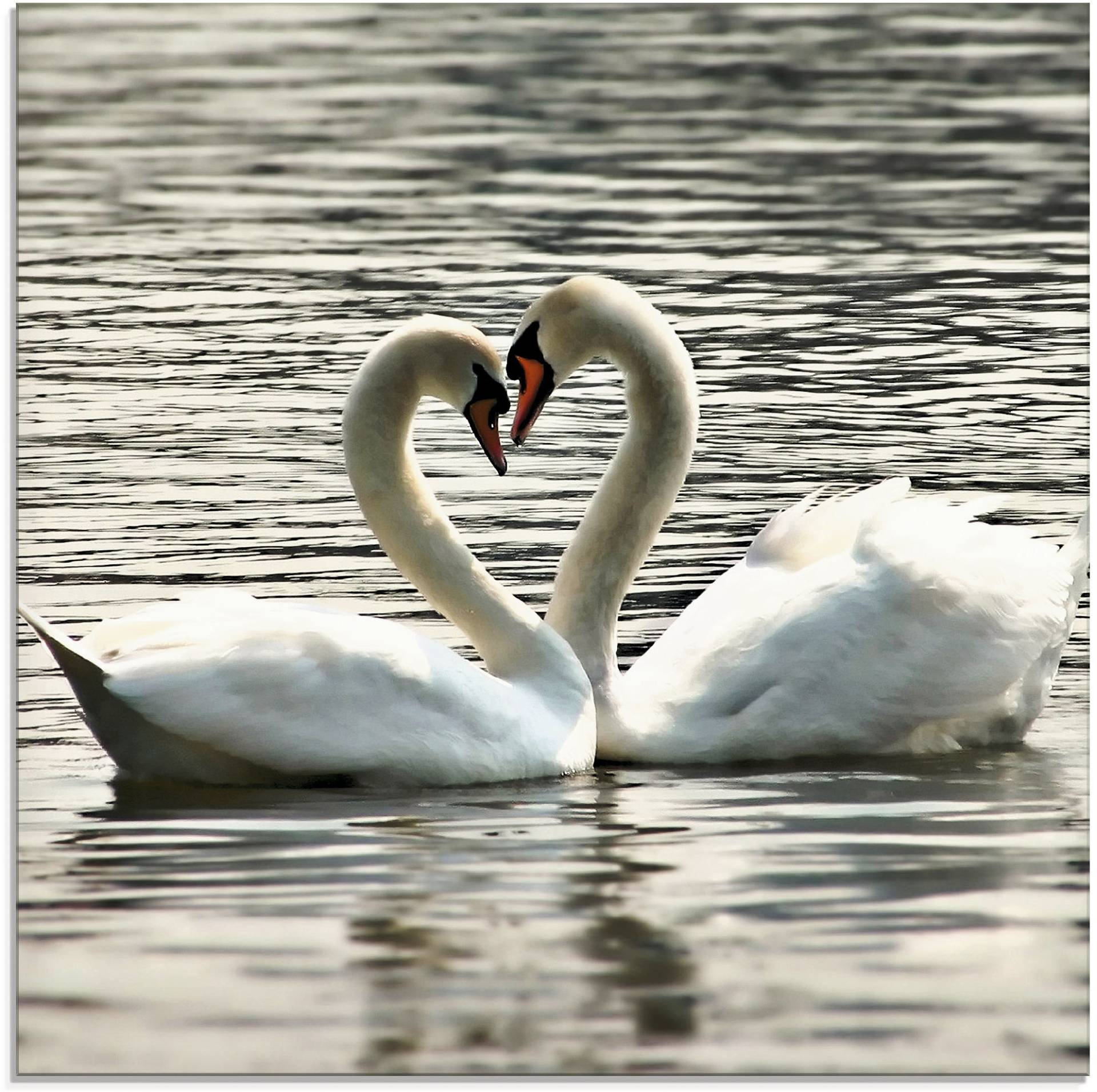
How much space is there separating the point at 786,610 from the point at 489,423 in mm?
1291

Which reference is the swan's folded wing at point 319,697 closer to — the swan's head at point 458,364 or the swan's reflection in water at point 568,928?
the swan's reflection in water at point 568,928

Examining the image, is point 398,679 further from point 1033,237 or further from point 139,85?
point 139,85

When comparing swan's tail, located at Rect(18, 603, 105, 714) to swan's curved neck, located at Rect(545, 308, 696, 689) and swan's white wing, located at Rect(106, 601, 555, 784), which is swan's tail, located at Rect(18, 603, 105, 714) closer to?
swan's white wing, located at Rect(106, 601, 555, 784)

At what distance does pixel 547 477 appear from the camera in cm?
1281

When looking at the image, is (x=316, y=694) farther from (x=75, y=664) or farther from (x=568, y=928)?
(x=568, y=928)

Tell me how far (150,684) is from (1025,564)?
351 centimetres

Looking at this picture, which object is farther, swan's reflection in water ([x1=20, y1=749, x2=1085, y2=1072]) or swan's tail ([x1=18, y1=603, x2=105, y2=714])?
swan's tail ([x1=18, y1=603, x2=105, y2=714])

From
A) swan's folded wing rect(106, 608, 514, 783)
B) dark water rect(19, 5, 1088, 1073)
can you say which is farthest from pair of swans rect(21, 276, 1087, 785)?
dark water rect(19, 5, 1088, 1073)

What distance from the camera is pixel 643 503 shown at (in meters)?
9.44

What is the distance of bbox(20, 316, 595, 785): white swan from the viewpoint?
7953mm

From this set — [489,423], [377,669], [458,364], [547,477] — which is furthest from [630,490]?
[547,477]

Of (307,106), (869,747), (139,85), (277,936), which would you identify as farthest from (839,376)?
(139,85)

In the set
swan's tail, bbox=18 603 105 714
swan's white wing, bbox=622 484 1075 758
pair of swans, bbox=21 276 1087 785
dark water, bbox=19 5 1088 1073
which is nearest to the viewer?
dark water, bbox=19 5 1088 1073

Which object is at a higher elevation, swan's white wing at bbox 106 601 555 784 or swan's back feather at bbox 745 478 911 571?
swan's back feather at bbox 745 478 911 571
